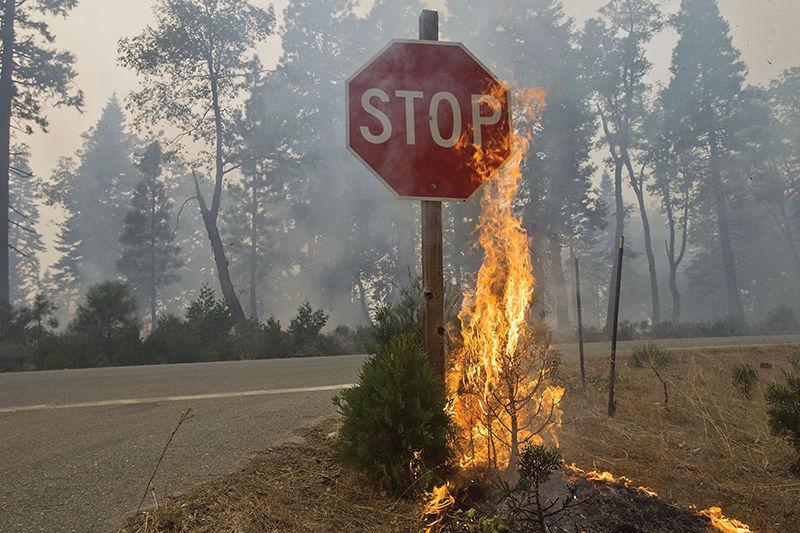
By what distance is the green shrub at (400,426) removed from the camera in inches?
123

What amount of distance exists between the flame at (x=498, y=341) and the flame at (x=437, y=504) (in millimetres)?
393

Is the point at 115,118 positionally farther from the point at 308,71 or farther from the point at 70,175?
the point at 308,71

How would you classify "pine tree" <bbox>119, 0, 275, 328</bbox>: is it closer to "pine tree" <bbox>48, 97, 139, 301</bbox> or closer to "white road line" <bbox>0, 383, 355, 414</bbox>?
"white road line" <bbox>0, 383, 355, 414</bbox>

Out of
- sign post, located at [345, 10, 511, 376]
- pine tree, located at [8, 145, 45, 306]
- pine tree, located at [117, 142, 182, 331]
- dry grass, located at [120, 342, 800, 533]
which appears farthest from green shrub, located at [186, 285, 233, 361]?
pine tree, located at [8, 145, 45, 306]

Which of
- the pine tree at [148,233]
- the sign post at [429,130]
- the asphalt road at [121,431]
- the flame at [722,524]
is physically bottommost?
the flame at [722,524]

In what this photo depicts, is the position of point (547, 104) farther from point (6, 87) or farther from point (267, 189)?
point (267, 189)

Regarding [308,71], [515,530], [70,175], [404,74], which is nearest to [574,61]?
[308,71]

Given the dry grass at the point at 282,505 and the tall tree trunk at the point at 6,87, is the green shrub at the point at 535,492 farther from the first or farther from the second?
the tall tree trunk at the point at 6,87

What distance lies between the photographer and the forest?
15883 mm

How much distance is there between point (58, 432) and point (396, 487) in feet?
12.6

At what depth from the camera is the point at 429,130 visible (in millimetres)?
3717

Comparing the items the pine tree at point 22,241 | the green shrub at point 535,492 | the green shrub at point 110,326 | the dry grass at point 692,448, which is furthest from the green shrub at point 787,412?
the pine tree at point 22,241

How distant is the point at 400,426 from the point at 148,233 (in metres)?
42.4

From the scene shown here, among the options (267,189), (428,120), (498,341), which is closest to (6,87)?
(267,189)
